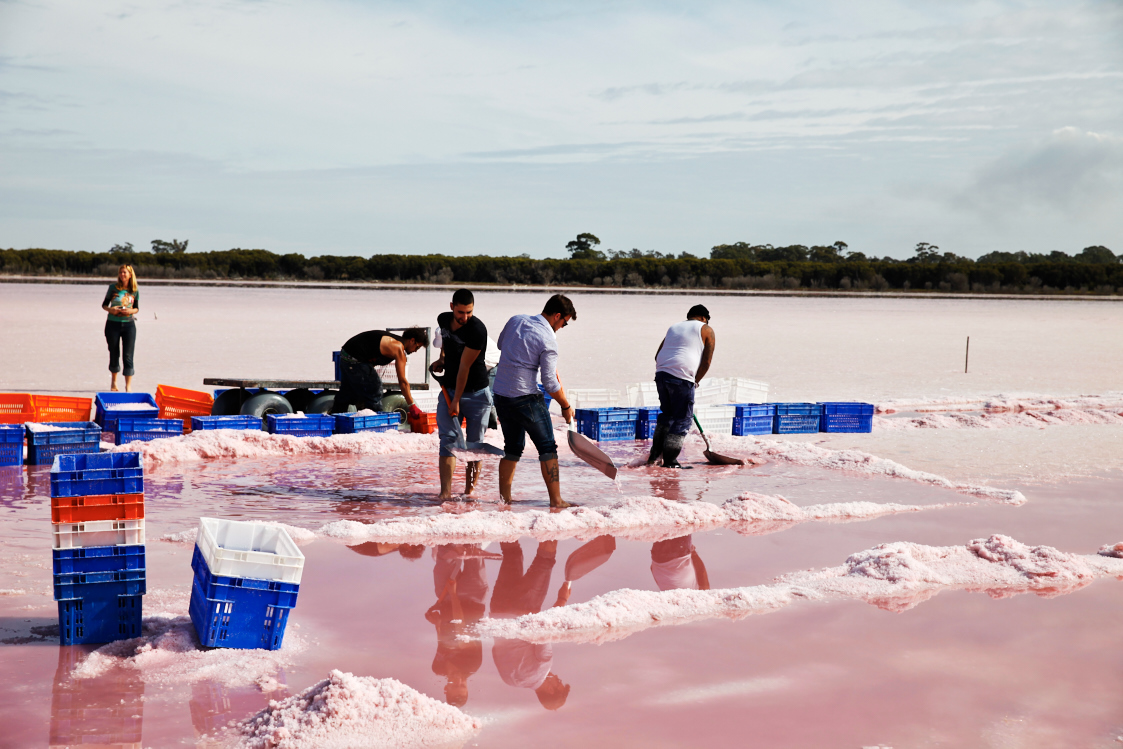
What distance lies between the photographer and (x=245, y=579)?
4.89 metres

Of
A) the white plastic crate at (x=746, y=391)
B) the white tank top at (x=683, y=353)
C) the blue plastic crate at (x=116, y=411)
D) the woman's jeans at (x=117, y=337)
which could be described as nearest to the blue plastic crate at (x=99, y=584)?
the blue plastic crate at (x=116, y=411)

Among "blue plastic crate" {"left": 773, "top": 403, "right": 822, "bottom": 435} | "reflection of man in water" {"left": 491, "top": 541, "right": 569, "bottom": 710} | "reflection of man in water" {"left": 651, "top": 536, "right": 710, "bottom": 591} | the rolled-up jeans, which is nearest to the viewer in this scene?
"reflection of man in water" {"left": 491, "top": 541, "right": 569, "bottom": 710}

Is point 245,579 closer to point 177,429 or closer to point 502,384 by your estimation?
point 502,384

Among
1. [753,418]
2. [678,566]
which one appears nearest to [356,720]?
[678,566]

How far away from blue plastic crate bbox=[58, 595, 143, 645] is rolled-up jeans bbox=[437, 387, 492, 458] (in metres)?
3.60

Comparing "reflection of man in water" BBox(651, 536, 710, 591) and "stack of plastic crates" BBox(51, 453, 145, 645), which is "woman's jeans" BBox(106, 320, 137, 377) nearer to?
"reflection of man in water" BBox(651, 536, 710, 591)

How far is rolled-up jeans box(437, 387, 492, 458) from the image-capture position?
839 centimetres

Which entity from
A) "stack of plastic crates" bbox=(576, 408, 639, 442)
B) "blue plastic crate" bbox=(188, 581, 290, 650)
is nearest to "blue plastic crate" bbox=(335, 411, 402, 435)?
"stack of plastic crates" bbox=(576, 408, 639, 442)

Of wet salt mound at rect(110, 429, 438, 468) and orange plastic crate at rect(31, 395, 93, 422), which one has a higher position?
orange plastic crate at rect(31, 395, 93, 422)

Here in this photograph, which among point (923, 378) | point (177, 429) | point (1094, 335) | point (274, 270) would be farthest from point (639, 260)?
point (177, 429)

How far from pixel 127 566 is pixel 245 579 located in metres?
0.68

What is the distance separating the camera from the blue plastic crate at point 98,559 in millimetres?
4953

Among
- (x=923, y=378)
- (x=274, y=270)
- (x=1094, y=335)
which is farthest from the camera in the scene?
(x=274, y=270)

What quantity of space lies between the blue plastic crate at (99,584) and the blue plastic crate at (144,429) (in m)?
5.46
